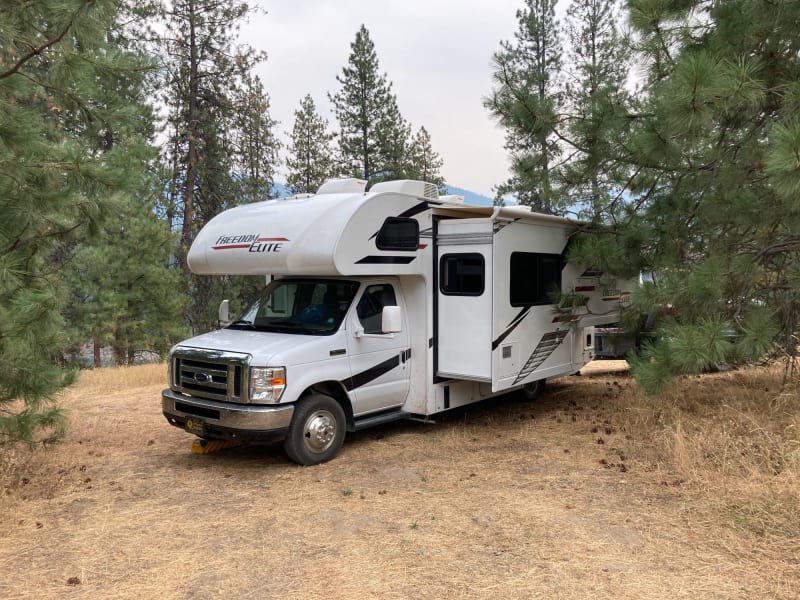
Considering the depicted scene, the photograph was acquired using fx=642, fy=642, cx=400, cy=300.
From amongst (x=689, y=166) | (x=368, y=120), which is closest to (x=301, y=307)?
(x=689, y=166)

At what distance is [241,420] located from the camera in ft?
19.7

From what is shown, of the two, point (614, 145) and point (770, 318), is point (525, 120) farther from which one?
point (770, 318)

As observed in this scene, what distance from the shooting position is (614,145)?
7.22m

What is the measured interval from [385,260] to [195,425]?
2571 millimetres

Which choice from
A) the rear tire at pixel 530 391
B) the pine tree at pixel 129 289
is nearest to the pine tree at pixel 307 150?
the pine tree at pixel 129 289

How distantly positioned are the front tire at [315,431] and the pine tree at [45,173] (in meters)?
2.16

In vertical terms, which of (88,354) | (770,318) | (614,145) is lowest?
(88,354)

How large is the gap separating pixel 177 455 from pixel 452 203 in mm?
4255

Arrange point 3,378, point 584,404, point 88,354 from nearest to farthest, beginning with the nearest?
point 3,378
point 584,404
point 88,354

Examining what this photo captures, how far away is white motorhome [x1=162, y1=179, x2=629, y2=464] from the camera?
6270mm

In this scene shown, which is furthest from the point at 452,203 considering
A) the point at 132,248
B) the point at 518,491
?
the point at 132,248

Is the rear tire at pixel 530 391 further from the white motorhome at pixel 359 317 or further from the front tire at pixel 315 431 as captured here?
the front tire at pixel 315 431

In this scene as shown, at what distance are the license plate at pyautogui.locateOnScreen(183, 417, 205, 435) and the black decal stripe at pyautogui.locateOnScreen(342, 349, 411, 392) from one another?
1.47 metres

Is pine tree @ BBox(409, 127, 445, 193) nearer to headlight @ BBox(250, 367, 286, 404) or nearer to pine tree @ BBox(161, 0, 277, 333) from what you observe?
pine tree @ BBox(161, 0, 277, 333)
